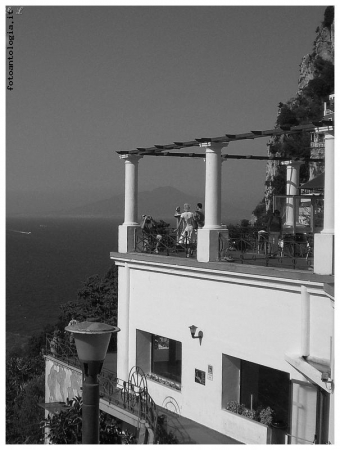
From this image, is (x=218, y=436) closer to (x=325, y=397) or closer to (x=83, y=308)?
(x=325, y=397)

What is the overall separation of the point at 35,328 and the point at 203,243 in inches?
3740

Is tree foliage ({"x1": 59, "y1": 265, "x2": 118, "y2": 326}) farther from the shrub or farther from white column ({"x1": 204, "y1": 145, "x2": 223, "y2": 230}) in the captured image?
the shrub

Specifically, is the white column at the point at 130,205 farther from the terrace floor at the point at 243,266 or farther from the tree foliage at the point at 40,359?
the tree foliage at the point at 40,359

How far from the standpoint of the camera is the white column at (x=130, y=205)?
1884 centimetres

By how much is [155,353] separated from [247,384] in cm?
385

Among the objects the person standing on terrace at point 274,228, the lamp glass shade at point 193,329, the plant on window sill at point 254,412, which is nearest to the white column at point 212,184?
the person standing on terrace at point 274,228

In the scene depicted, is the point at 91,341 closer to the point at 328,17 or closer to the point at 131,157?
the point at 131,157

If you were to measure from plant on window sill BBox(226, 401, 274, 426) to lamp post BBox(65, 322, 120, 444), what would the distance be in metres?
6.64

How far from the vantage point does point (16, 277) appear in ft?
545

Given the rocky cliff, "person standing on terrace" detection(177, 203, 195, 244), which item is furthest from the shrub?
"person standing on terrace" detection(177, 203, 195, 244)

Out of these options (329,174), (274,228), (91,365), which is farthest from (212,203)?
(91,365)

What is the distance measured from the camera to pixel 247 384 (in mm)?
15172

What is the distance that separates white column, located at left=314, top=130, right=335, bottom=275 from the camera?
12406 mm

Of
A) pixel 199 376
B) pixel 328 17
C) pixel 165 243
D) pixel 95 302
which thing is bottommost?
pixel 95 302
